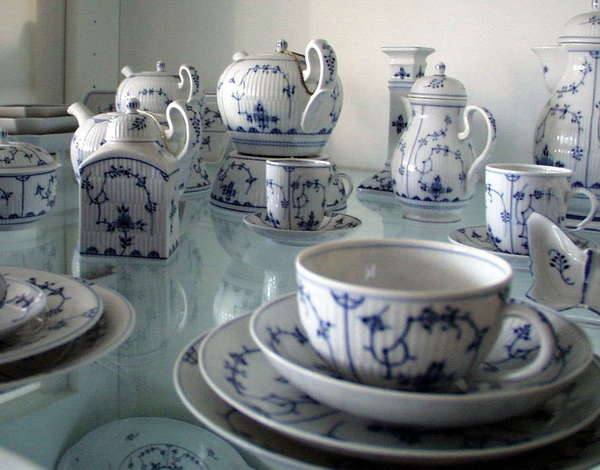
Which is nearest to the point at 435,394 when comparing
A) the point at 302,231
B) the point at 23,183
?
the point at 302,231

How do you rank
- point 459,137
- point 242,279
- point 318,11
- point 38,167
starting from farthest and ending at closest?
point 318,11 → point 459,137 → point 38,167 → point 242,279

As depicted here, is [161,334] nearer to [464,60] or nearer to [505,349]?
[505,349]

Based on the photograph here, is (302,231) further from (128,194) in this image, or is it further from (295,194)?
(128,194)

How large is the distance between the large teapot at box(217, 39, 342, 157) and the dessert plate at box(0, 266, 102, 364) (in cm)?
46

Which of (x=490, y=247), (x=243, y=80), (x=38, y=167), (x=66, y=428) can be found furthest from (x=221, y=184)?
(x=66, y=428)

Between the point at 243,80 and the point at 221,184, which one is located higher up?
the point at 243,80

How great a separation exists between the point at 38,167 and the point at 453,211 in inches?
18.6

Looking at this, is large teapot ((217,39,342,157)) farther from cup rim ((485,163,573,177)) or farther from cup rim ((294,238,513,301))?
cup rim ((294,238,513,301))

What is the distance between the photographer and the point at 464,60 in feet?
3.71

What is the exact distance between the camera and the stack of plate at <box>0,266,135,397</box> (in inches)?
13.2

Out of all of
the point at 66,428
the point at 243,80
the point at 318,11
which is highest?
the point at 318,11

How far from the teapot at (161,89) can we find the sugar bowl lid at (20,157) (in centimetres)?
25

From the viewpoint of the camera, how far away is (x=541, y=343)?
287mm

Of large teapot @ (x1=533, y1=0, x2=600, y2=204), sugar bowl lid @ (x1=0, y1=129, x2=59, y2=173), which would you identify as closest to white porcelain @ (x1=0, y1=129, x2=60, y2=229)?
sugar bowl lid @ (x1=0, y1=129, x2=59, y2=173)
